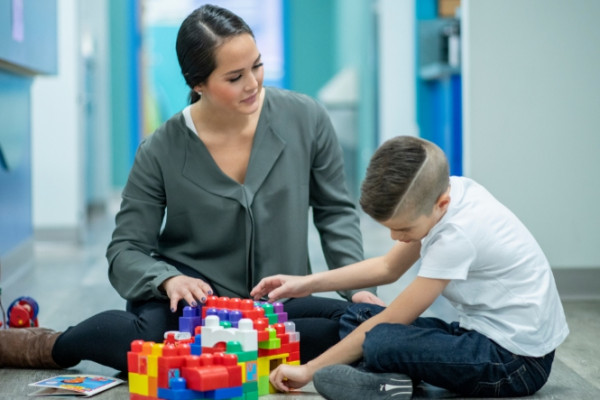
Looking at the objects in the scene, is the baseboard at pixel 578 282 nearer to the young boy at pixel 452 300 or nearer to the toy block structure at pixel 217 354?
the young boy at pixel 452 300

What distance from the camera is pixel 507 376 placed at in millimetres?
1591

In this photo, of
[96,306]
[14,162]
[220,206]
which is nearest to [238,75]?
[220,206]

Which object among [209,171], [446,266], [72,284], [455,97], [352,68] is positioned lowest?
[72,284]

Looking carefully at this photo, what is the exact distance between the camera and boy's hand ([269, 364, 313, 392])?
1.57 m

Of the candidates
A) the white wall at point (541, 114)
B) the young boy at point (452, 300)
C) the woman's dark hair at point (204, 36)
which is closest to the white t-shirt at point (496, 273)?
the young boy at point (452, 300)

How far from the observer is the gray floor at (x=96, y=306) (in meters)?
1.70

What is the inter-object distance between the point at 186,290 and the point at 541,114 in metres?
1.55

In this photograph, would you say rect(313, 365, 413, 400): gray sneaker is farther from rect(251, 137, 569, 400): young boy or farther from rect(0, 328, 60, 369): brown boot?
rect(0, 328, 60, 369): brown boot

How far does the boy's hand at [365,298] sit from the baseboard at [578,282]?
1.13m

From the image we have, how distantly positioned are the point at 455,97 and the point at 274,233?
2563mm

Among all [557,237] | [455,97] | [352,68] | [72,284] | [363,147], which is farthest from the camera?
[352,68]

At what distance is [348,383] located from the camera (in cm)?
152

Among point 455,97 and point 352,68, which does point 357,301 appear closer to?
point 455,97

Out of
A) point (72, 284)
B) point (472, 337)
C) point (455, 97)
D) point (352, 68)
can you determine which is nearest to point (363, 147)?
point (352, 68)
